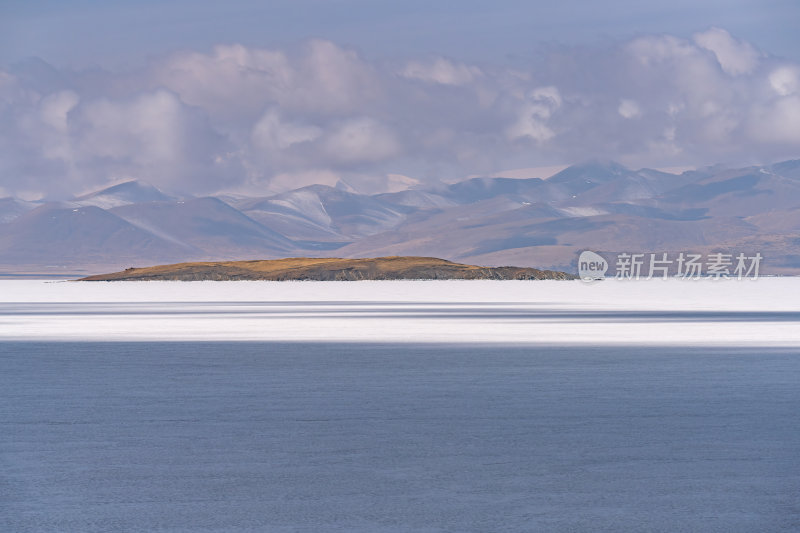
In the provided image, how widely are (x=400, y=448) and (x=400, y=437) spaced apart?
742 millimetres

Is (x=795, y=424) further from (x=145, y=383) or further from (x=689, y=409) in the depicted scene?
(x=145, y=383)

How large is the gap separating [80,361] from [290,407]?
28.1 ft

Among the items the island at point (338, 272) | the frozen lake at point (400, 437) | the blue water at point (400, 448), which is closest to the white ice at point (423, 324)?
the frozen lake at point (400, 437)

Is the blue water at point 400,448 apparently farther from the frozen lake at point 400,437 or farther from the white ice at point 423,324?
the white ice at point 423,324

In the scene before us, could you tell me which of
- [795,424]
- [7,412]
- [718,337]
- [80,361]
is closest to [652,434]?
[795,424]

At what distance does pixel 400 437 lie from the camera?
46.0 feet

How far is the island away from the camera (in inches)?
6594

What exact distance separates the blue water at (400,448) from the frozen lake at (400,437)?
1.3 inches

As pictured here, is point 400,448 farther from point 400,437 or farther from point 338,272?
point 338,272

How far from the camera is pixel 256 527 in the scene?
32.4ft

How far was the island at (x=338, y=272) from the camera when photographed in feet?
550

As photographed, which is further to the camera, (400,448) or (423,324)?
(423,324)

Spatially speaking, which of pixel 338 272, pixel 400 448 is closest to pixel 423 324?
pixel 400 448

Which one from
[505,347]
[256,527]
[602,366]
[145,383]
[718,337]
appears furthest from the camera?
[718,337]
